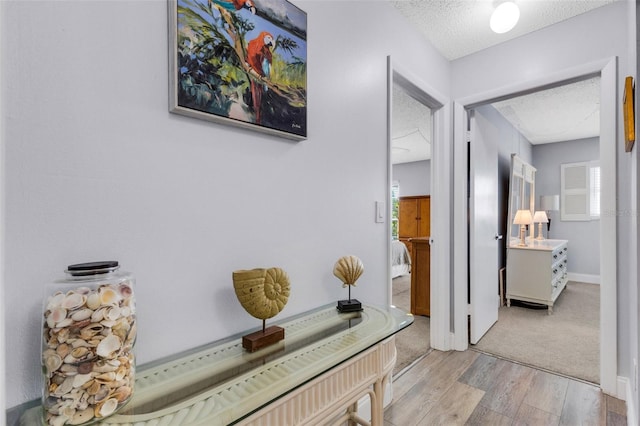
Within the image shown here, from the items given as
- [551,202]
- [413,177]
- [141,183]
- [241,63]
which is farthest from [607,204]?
[413,177]

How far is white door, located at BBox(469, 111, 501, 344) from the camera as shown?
2697 mm

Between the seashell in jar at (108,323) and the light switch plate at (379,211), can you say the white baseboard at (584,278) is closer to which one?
the light switch plate at (379,211)

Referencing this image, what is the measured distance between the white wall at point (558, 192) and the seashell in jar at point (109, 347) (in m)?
6.65

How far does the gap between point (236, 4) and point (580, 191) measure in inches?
253

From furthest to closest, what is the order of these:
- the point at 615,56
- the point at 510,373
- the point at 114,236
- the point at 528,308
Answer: the point at 528,308
the point at 510,373
the point at 615,56
the point at 114,236

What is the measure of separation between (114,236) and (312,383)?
71 centimetres

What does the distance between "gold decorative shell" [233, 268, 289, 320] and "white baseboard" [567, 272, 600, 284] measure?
629 centimetres

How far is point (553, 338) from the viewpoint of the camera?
2873 millimetres

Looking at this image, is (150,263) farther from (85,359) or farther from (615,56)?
(615,56)

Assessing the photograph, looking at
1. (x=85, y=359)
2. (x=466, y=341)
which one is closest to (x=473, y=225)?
(x=466, y=341)

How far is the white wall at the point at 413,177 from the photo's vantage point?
7137 mm

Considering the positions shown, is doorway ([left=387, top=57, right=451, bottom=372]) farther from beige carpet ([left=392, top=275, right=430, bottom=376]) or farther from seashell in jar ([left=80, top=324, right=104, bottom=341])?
seashell in jar ([left=80, top=324, right=104, bottom=341])

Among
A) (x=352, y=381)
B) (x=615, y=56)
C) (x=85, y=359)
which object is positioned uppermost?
(x=615, y=56)

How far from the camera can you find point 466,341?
2641 mm
